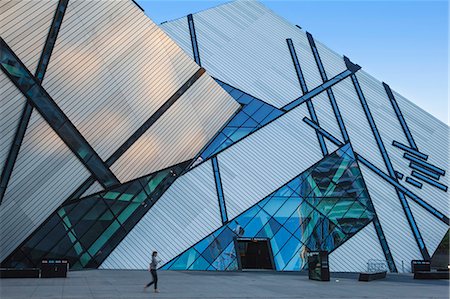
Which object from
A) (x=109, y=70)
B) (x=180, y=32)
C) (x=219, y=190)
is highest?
(x=180, y=32)

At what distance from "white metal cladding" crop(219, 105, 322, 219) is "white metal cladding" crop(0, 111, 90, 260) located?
9.71m

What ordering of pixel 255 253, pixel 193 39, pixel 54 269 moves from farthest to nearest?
pixel 193 39 < pixel 255 253 < pixel 54 269

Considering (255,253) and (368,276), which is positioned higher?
(255,253)

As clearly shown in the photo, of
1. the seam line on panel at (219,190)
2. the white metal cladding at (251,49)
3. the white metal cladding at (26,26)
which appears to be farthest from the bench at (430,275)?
the white metal cladding at (26,26)

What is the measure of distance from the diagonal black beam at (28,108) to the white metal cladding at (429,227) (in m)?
24.0

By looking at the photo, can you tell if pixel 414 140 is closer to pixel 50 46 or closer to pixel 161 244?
pixel 161 244

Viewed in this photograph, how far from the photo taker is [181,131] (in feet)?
96.0

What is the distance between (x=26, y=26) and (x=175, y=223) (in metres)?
12.8

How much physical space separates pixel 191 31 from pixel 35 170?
2137 cm

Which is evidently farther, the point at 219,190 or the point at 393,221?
the point at 393,221

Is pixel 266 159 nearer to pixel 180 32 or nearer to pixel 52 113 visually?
pixel 52 113

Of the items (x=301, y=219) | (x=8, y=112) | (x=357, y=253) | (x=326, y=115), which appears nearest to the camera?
(x=8, y=112)

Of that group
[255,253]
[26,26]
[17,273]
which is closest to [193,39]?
[26,26]

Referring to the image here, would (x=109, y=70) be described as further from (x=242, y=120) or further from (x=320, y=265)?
(x=320, y=265)
